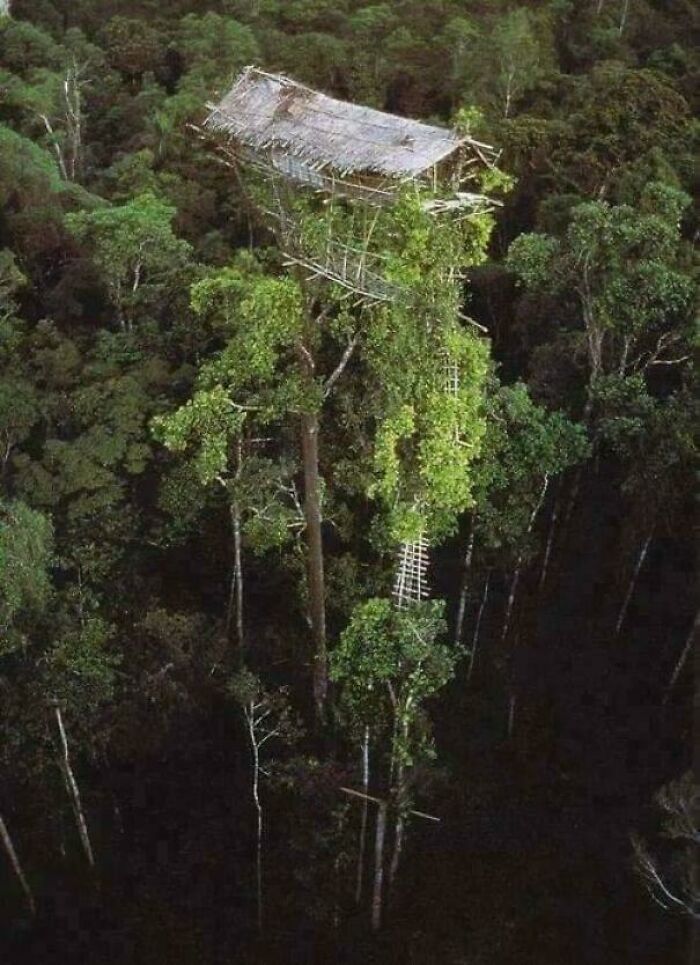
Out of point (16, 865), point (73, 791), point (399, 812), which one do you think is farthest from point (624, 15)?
point (16, 865)

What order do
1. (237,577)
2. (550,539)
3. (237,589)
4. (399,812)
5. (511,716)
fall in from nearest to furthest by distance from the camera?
(399,812), (237,577), (237,589), (511,716), (550,539)

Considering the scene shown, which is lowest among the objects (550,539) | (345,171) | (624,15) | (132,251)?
(550,539)

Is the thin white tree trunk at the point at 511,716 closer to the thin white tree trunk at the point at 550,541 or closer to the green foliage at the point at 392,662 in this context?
the thin white tree trunk at the point at 550,541

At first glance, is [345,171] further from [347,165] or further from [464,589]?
[464,589]

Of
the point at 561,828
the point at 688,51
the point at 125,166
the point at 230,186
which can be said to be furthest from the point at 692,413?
the point at 688,51

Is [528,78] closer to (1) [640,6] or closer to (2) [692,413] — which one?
(1) [640,6]

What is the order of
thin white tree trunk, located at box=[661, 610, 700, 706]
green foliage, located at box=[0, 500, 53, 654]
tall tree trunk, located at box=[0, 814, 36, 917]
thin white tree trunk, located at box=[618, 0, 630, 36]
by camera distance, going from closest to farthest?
green foliage, located at box=[0, 500, 53, 654], tall tree trunk, located at box=[0, 814, 36, 917], thin white tree trunk, located at box=[661, 610, 700, 706], thin white tree trunk, located at box=[618, 0, 630, 36]

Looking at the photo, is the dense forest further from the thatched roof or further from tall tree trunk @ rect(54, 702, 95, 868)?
the thatched roof

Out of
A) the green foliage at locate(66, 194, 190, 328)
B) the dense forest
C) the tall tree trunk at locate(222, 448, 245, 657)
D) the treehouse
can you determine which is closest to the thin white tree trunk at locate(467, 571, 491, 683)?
the dense forest

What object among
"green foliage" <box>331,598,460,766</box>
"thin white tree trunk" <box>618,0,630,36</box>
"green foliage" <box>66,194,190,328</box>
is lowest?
"green foliage" <box>331,598,460,766</box>
